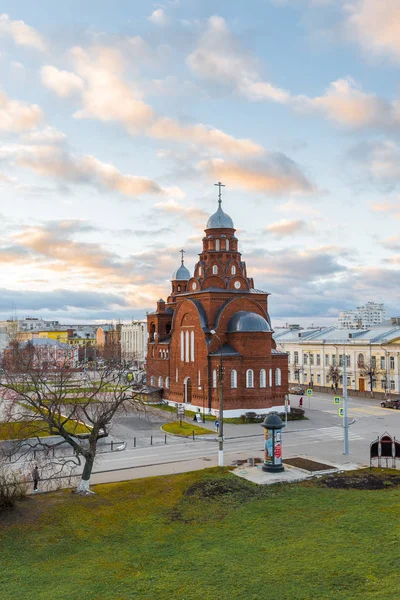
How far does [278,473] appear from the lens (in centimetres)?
2475

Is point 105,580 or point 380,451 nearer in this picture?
point 105,580

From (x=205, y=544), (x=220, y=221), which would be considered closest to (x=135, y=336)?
(x=220, y=221)

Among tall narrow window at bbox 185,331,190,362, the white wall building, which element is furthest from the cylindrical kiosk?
the white wall building

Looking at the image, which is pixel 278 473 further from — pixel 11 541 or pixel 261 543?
pixel 11 541

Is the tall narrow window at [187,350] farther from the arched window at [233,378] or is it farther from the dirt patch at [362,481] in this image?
the dirt patch at [362,481]

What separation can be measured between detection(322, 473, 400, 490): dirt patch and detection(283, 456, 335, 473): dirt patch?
167 cm

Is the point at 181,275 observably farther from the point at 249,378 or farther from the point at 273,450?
the point at 273,450

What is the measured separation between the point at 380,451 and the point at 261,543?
42.7 feet

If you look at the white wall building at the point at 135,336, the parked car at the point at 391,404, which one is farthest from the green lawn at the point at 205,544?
the white wall building at the point at 135,336

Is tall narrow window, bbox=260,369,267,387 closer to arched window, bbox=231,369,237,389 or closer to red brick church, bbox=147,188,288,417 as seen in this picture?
red brick church, bbox=147,188,288,417

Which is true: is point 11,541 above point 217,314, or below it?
below

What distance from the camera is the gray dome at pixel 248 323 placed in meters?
46.7

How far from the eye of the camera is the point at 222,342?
48.0 meters

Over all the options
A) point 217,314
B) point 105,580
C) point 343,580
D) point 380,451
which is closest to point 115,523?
point 105,580
